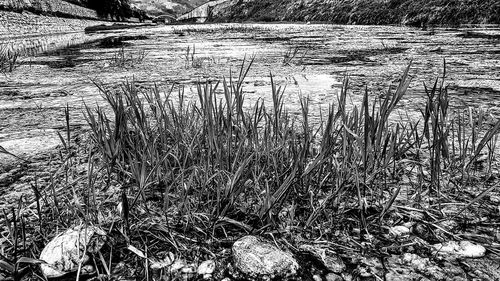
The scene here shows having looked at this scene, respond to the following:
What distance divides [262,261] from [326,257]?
0.15 metres

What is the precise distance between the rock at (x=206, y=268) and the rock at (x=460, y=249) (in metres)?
0.47

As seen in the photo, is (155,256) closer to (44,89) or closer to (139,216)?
(139,216)

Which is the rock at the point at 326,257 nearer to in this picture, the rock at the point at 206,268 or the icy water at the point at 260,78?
the rock at the point at 206,268

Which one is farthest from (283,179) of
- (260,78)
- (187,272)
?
(260,78)

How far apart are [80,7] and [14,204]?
48.1 feet

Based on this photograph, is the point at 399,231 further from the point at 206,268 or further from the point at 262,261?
the point at 206,268

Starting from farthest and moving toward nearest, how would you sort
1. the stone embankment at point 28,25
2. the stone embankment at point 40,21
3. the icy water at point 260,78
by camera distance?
1. the stone embankment at point 28,25
2. the stone embankment at point 40,21
3. the icy water at point 260,78

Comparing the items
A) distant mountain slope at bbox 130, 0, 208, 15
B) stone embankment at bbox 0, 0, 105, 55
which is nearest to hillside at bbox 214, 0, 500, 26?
stone embankment at bbox 0, 0, 105, 55

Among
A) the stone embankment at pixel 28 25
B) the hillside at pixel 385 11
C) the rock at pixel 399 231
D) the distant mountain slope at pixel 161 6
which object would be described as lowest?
the rock at pixel 399 231

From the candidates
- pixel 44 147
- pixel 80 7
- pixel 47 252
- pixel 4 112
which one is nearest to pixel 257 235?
pixel 47 252

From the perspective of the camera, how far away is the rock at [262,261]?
27.6 inches

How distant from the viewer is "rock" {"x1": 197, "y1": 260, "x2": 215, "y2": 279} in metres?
0.73

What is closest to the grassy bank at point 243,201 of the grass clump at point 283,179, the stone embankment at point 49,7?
the grass clump at point 283,179

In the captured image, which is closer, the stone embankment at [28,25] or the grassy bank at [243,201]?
the grassy bank at [243,201]
